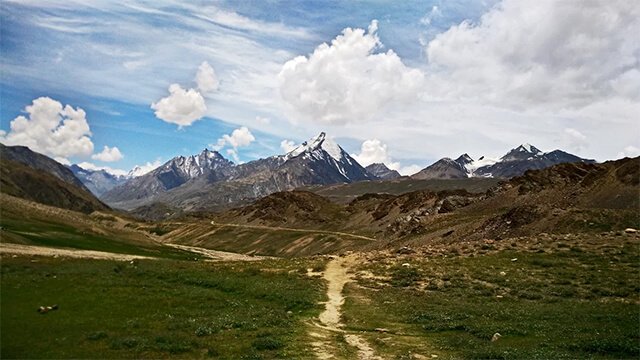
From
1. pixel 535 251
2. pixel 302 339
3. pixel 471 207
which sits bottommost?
pixel 302 339

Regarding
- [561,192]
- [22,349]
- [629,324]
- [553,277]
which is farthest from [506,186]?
[22,349]

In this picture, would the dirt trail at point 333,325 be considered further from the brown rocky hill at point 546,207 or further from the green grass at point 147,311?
the brown rocky hill at point 546,207

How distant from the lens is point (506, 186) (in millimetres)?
167375

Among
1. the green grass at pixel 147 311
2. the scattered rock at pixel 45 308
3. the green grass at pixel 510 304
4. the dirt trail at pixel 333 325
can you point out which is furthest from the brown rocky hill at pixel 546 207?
the scattered rock at pixel 45 308

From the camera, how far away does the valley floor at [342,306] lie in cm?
2511

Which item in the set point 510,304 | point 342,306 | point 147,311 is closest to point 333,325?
point 342,306

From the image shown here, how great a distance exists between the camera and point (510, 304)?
4050cm

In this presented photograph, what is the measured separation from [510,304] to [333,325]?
53.3ft

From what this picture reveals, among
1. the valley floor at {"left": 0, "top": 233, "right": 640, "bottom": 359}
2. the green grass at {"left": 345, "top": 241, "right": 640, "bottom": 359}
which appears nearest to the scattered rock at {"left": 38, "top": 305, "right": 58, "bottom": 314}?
the valley floor at {"left": 0, "top": 233, "right": 640, "bottom": 359}

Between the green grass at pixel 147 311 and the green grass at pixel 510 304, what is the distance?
6083mm

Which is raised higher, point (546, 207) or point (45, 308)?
point (546, 207)

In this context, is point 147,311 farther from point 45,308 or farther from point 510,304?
point 510,304

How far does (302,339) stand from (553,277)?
1231 inches

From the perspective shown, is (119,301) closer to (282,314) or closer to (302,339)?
(282,314)
